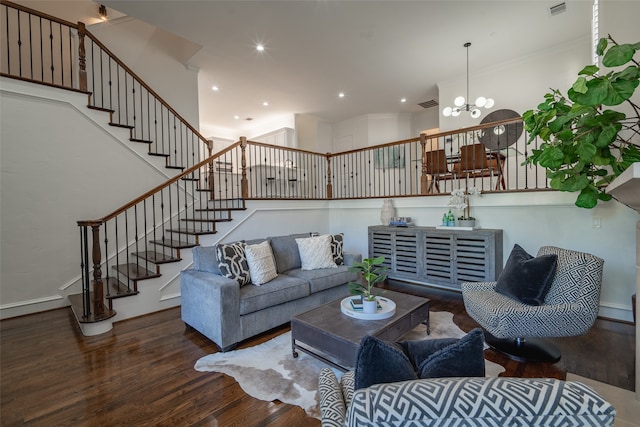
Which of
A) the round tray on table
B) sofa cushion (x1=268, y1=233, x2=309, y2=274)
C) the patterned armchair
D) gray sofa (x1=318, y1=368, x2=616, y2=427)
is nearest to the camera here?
gray sofa (x1=318, y1=368, x2=616, y2=427)

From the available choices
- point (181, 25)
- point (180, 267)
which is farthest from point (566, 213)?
point (181, 25)

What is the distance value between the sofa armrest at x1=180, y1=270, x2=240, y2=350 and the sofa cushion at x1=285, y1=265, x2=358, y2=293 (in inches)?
34.4

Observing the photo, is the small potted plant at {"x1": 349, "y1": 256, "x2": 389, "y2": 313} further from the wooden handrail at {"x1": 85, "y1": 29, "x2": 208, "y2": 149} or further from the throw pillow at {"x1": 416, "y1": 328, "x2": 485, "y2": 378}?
the wooden handrail at {"x1": 85, "y1": 29, "x2": 208, "y2": 149}

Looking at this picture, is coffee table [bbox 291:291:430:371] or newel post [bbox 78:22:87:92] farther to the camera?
newel post [bbox 78:22:87:92]

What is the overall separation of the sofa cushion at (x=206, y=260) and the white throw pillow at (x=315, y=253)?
1099mm

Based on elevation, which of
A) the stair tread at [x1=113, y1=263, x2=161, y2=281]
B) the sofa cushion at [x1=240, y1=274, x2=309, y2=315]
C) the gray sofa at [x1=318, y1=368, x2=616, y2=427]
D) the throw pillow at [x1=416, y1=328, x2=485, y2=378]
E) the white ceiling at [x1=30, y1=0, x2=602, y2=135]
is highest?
the white ceiling at [x1=30, y1=0, x2=602, y2=135]

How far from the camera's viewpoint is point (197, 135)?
5.45 metres

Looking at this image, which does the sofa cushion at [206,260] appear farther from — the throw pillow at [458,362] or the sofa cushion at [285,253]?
the throw pillow at [458,362]

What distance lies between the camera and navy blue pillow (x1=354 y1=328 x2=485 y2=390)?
78 cm

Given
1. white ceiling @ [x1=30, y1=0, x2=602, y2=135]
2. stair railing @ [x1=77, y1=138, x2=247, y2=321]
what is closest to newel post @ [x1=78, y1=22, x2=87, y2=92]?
white ceiling @ [x1=30, y1=0, x2=602, y2=135]

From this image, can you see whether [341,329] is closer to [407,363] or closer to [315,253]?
[407,363]

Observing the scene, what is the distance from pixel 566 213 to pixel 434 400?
3.88m

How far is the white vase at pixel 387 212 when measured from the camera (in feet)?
15.8

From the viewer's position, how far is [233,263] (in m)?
2.86
